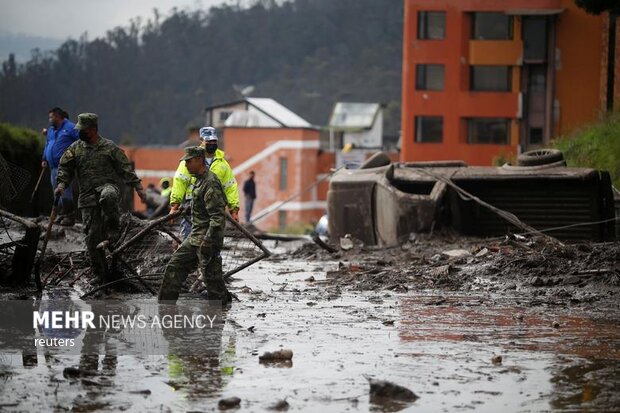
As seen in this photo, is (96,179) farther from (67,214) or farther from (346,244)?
(346,244)

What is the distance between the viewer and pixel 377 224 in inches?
869

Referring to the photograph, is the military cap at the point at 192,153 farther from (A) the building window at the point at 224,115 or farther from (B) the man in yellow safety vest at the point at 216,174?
(A) the building window at the point at 224,115

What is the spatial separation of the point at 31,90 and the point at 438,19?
A: 180 feet

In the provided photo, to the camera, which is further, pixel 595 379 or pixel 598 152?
pixel 598 152

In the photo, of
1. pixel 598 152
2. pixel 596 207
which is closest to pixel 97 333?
pixel 596 207

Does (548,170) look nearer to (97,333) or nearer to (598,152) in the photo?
(598,152)

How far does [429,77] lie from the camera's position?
67.9m

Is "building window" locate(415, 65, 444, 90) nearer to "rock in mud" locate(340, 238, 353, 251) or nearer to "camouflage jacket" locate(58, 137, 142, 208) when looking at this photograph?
"rock in mud" locate(340, 238, 353, 251)

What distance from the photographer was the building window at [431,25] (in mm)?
67250

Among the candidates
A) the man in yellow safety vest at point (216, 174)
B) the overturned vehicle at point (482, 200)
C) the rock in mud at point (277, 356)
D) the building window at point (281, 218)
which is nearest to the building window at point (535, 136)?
the building window at point (281, 218)

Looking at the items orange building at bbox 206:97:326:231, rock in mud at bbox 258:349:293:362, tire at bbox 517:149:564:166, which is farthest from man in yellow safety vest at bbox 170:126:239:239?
orange building at bbox 206:97:326:231

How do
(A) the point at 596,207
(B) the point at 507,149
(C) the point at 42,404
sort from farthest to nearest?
(B) the point at 507,149 → (A) the point at 596,207 → (C) the point at 42,404

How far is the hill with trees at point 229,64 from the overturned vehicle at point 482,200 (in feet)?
353

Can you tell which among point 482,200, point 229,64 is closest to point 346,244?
point 482,200
